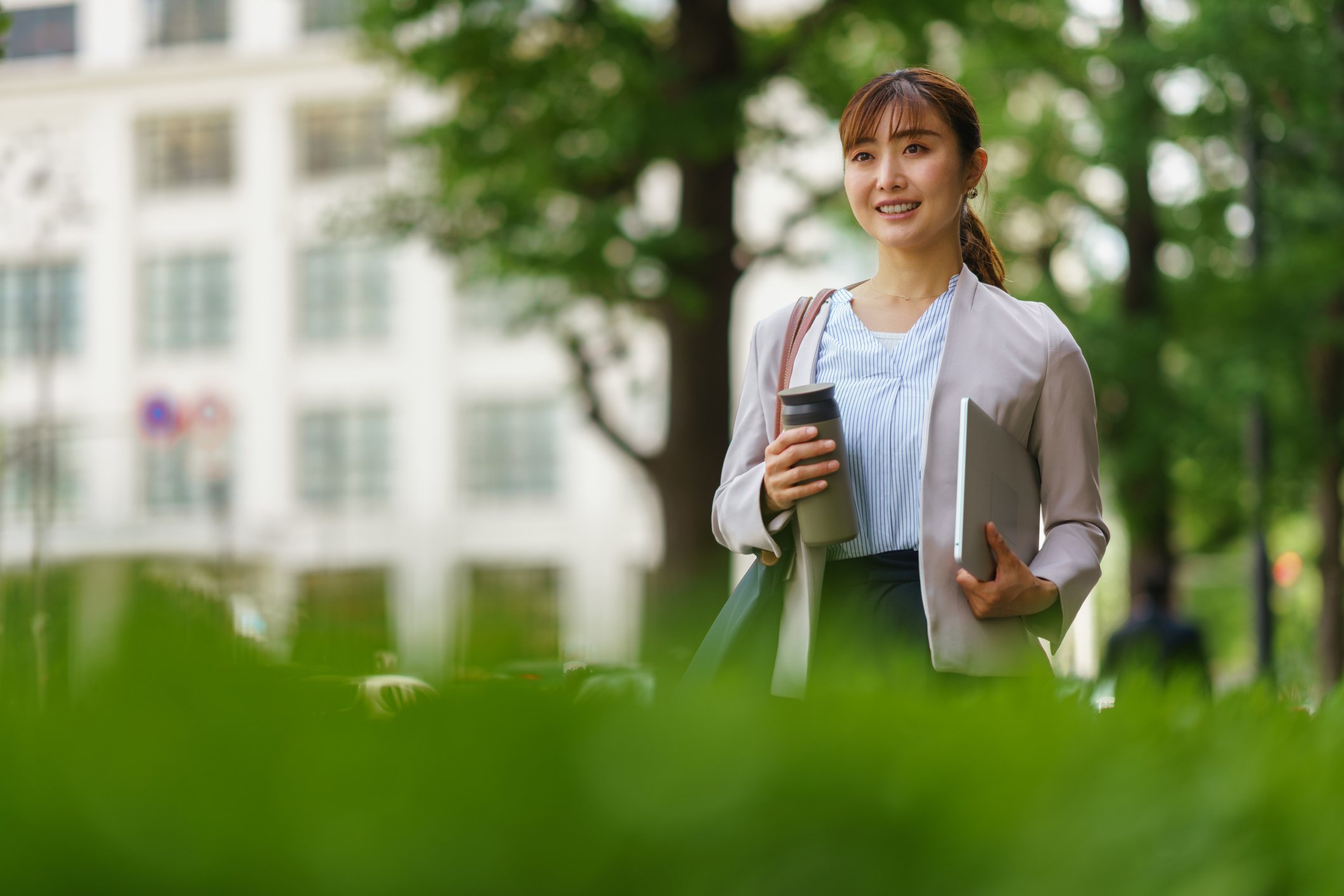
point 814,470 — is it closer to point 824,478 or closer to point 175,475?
point 824,478

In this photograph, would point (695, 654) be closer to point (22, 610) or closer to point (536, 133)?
point (22, 610)

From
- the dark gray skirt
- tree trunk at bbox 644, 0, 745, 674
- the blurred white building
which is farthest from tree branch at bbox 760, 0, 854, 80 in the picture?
the blurred white building

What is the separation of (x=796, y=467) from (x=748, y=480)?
149 millimetres

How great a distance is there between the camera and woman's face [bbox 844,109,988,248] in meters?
2.22

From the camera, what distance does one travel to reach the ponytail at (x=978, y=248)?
238 centimetres

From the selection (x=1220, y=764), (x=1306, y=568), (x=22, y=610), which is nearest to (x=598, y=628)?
(x=22, y=610)

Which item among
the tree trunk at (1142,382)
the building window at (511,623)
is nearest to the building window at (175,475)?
the tree trunk at (1142,382)

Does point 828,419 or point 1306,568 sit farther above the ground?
point 828,419

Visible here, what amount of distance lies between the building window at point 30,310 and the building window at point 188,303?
7.72 feet

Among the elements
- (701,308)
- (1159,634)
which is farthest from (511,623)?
(701,308)

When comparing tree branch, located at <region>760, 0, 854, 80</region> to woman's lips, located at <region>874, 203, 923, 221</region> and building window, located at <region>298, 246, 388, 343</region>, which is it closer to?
woman's lips, located at <region>874, 203, 923, 221</region>

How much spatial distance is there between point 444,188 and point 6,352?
34695 mm

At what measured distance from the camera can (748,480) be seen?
211cm

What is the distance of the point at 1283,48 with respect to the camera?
39.6ft
